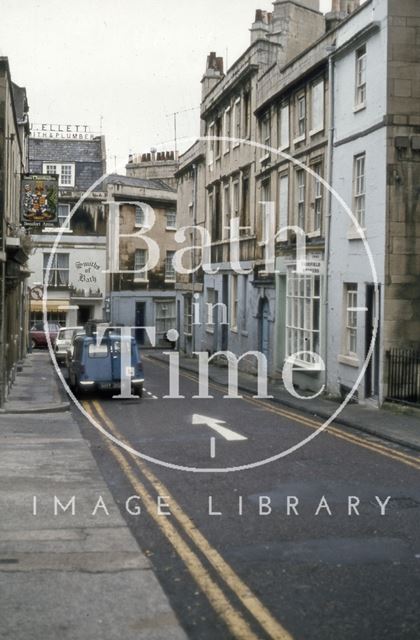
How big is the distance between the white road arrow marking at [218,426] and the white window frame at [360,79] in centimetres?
912

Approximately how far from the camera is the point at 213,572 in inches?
301

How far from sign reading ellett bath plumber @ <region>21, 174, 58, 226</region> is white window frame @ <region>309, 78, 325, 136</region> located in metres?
8.78

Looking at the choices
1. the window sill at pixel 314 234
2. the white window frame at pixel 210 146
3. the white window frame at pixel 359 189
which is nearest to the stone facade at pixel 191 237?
the white window frame at pixel 210 146

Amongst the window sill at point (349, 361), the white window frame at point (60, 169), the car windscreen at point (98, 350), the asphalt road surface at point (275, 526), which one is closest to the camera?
the asphalt road surface at point (275, 526)

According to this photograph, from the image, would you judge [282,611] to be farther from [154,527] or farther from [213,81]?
[213,81]

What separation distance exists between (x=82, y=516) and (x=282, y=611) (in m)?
3.60

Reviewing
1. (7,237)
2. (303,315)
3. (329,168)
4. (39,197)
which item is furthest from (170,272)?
(7,237)

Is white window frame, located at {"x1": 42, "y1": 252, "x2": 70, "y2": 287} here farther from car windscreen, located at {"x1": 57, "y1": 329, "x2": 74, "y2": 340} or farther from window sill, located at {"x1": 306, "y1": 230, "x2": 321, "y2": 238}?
window sill, located at {"x1": 306, "y1": 230, "x2": 321, "y2": 238}

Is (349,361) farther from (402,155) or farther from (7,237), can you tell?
(7,237)

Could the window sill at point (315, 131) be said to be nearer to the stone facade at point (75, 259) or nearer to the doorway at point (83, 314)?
the stone facade at point (75, 259)

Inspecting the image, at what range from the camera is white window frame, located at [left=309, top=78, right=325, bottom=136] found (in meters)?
25.1

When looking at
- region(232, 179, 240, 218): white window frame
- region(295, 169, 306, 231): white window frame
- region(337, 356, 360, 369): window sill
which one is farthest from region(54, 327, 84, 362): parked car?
region(337, 356, 360, 369): window sill

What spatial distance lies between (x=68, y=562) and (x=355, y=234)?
15897 mm

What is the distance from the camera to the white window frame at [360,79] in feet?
72.4
